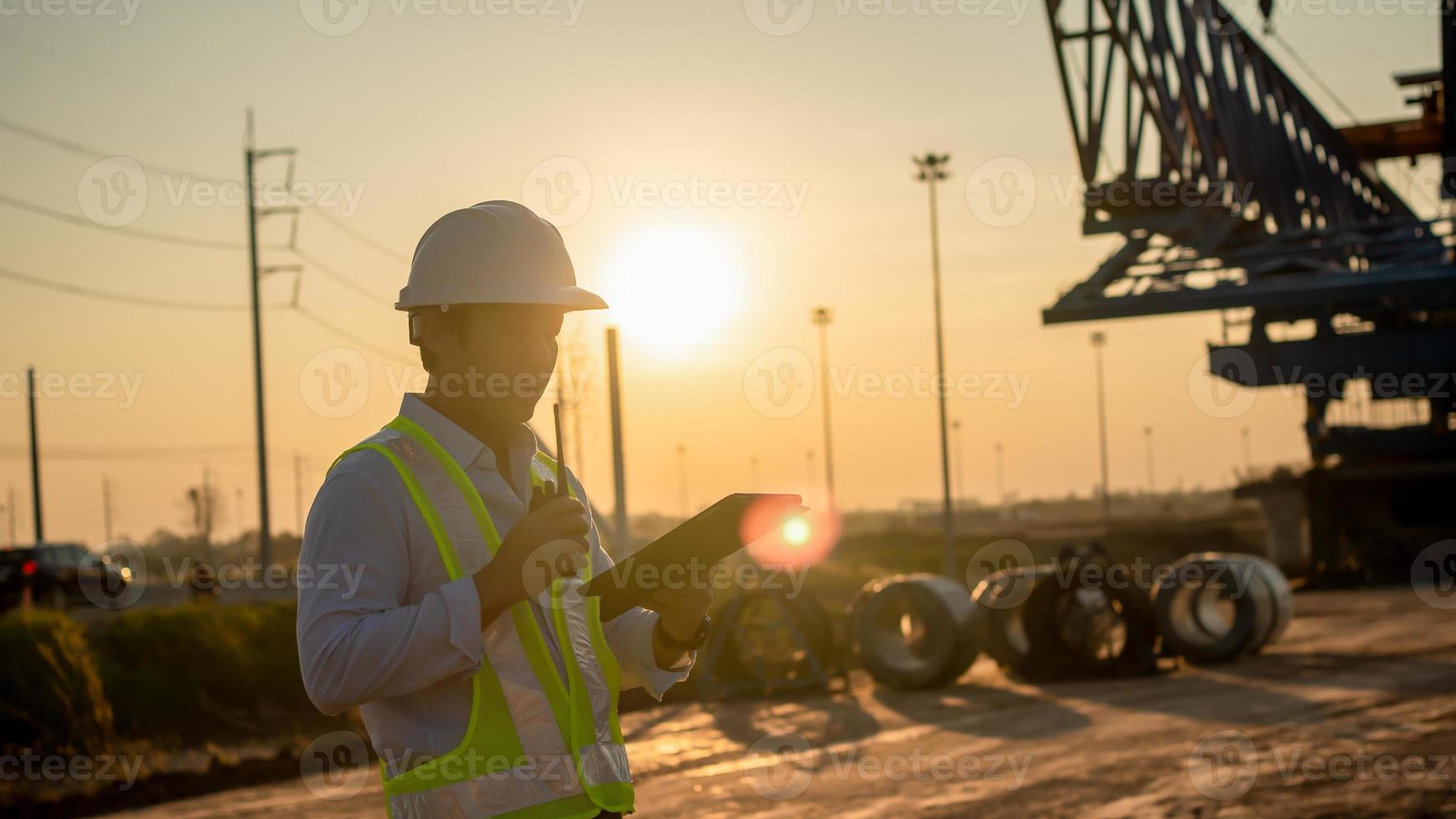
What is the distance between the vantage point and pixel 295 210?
3894cm

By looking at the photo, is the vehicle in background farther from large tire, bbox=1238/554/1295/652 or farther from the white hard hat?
the white hard hat

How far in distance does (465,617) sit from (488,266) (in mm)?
720

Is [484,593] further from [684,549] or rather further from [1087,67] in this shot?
[1087,67]

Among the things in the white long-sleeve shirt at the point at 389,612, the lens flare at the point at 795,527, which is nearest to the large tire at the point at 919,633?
the lens flare at the point at 795,527

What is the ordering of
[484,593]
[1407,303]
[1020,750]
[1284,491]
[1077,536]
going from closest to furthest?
[484,593] < [1020,750] < [1407,303] < [1284,491] < [1077,536]

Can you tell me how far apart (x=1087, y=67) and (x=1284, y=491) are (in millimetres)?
22420

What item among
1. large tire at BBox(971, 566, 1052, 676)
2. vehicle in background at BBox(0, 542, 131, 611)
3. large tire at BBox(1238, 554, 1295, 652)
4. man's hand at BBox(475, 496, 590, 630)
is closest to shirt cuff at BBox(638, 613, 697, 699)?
man's hand at BBox(475, 496, 590, 630)

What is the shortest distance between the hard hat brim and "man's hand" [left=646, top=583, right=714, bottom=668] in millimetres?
627

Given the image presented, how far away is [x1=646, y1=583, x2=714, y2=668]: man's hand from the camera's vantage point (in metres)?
3.22

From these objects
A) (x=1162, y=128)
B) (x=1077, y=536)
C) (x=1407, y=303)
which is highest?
(x=1162, y=128)

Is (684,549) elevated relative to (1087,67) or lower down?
lower down

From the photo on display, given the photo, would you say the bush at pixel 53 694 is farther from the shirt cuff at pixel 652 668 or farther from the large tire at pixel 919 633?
the shirt cuff at pixel 652 668

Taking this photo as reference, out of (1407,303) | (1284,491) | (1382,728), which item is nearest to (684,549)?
(1382,728)

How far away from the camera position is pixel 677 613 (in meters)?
3.26
